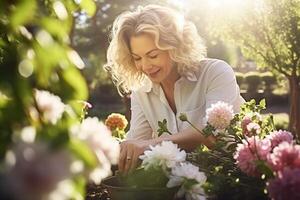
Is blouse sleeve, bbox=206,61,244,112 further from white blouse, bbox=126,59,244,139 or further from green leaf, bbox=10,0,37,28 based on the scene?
green leaf, bbox=10,0,37,28

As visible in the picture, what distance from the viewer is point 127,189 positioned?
1.40 metres

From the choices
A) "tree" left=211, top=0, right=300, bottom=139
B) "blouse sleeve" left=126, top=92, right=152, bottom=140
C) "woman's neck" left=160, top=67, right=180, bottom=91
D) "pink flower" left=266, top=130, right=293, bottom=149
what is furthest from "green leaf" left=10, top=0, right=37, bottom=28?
"tree" left=211, top=0, right=300, bottom=139

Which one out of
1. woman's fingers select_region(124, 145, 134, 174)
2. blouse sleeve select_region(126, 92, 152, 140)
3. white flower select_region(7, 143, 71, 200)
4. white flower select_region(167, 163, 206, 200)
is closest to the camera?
white flower select_region(7, 143, 71, 200)

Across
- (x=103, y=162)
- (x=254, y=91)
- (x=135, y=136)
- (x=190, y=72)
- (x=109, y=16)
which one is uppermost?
(x=109, y=16)

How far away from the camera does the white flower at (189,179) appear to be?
1.36 metres

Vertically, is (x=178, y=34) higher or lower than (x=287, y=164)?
higher

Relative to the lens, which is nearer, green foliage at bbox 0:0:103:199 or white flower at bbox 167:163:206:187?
green foliage at bbox 0:0:103:199

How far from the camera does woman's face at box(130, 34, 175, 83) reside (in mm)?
2908

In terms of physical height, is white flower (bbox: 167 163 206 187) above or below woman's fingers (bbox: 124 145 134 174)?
below

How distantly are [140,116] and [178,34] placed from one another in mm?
541

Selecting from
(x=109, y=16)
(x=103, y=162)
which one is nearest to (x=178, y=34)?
(x=103, y=162)

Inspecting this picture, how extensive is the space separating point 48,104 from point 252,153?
28.1 inches

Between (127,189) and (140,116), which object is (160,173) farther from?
(140,116)

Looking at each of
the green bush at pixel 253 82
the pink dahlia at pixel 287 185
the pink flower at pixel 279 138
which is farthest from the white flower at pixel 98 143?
the green bush at pixel 253 82
